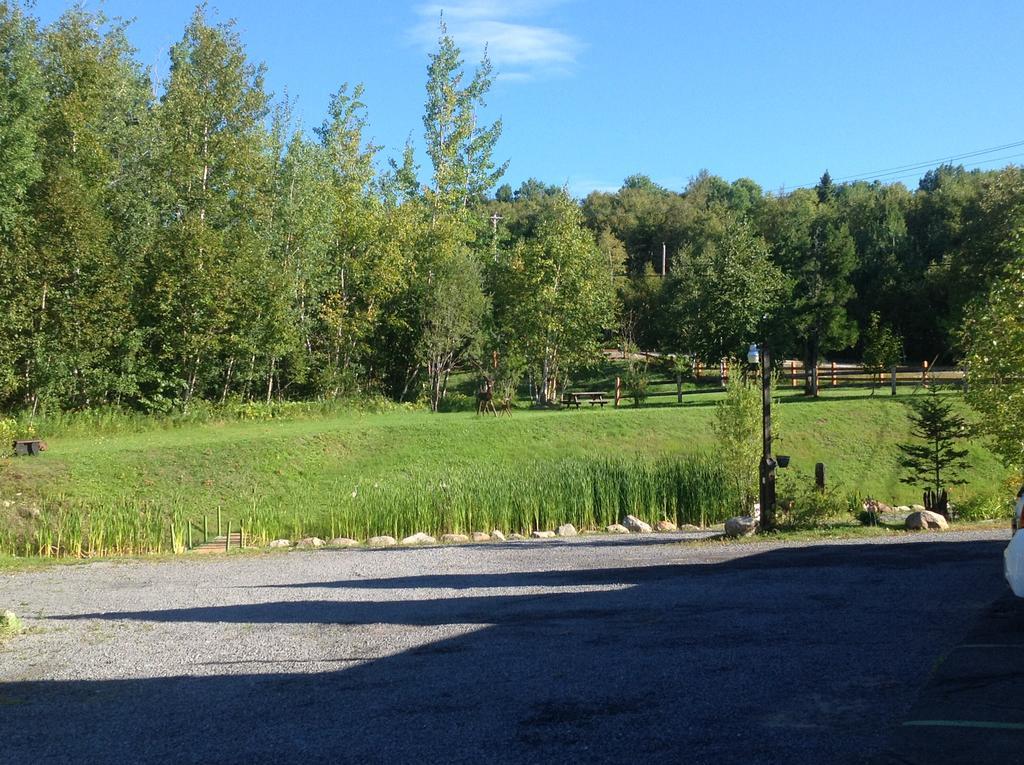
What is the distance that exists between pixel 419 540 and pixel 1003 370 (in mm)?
9655

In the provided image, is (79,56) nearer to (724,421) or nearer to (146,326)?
(146,326)

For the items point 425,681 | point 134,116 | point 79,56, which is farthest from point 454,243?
point 425,681

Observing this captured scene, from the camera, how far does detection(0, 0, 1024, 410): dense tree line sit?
27547mm

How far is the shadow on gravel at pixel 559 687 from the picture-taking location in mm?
5137

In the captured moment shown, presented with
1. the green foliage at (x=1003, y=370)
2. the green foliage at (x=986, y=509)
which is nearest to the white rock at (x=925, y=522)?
the green foliage at (x=1003, y=370)

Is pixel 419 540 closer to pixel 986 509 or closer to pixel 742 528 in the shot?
pixel 742 528

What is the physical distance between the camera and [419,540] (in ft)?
57.6

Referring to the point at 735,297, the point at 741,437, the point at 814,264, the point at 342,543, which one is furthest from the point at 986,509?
the point at 814,264

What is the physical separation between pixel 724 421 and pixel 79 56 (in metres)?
22.6

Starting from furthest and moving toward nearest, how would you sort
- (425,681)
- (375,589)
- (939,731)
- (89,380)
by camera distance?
(89,380) → (375,589) → (425,681) → (939,731)

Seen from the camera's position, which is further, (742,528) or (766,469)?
(766,469)

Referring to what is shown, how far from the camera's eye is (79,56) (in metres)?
30.1

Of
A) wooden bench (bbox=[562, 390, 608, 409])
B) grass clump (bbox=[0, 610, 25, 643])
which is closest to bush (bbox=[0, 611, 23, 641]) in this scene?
grass clump (bbox=[0, 610, 25, 643])

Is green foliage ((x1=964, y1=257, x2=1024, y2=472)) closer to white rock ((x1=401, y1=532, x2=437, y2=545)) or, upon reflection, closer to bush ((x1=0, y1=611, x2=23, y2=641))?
white rock ((x1=401, y1=532, x2=437, y2=545))
